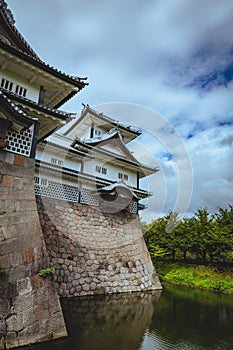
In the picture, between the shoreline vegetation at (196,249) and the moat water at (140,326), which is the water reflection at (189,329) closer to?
the moat water at (140,326)

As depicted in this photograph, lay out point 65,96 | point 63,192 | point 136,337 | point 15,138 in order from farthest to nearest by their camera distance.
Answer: point 63,192 → point 65,96 → point 15,138 → point 136,337

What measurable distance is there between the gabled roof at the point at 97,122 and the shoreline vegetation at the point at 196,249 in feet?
33.3

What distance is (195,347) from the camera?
5.33 m

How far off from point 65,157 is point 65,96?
5.62 metres

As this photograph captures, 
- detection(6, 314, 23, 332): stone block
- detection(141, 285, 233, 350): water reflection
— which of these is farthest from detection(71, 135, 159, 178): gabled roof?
detection(6, 314, 23, 332): stone block

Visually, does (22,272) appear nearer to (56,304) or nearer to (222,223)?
(56,304)

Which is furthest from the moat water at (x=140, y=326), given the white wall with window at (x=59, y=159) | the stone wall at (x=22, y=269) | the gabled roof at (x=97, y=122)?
the gabled roof at (x=97, y=122)

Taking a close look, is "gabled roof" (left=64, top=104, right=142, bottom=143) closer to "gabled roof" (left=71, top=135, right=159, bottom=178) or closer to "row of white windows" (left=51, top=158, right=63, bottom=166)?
"gabled roof" (left=71, top=135, right=159, bottom=178)

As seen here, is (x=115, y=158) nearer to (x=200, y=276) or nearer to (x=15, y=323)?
(x=200, y=276)

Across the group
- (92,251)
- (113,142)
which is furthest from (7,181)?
(113,142)

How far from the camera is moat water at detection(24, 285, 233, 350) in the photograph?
5.27m

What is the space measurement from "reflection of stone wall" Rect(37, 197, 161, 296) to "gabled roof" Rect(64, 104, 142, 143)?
826 cm

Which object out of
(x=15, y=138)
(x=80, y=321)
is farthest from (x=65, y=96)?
(x=80, y=321)

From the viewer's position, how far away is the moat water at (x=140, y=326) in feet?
17.3
